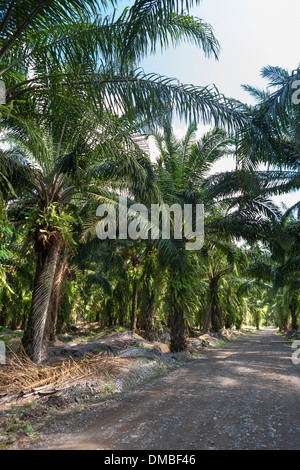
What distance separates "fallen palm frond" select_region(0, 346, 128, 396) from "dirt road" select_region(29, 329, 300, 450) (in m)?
1.03

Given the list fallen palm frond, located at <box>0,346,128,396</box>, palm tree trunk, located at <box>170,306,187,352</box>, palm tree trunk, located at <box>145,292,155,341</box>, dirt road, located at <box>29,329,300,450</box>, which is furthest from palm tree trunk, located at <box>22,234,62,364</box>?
palm tree trunk, located at <box>145,292,155,341</box>

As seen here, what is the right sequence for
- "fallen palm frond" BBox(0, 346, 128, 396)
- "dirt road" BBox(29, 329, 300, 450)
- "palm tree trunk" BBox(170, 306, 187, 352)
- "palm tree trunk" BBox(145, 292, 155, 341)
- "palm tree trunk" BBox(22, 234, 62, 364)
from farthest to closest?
1. "palm tree trunk" BBox(145, 292, 155, 341)
2. "palm tree trunk" BBox(170, 306, 187, 352)
3. "palm tree trunk" BBox(22, 234, 62, 364)
4. "fallen palm frond" BBox(0, 346, 128, 396)
5. "dirt road" BBox(29, 329, 300, 450)

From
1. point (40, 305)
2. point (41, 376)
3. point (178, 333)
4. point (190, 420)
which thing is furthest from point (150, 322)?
point (190, 420)

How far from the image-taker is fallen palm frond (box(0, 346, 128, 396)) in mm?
5246

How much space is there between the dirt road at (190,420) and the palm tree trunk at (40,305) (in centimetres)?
297

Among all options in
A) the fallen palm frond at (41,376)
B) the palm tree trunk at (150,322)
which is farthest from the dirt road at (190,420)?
the palm tree trunk at (150,322)

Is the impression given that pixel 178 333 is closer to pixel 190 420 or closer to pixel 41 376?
pixel 41 376

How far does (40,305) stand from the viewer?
745 cm

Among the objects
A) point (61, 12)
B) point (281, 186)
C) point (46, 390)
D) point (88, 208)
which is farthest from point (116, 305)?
point (61, 12)

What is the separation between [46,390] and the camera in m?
5.16

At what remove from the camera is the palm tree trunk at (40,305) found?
24.1ft

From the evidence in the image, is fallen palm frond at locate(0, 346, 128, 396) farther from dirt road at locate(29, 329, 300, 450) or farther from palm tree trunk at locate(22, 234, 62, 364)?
dirt road at locate(29, 329, 300, 450)

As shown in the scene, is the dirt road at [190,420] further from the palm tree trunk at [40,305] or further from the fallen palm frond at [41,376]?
the palm tree trunk at [40,305]

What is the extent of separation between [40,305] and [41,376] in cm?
197
